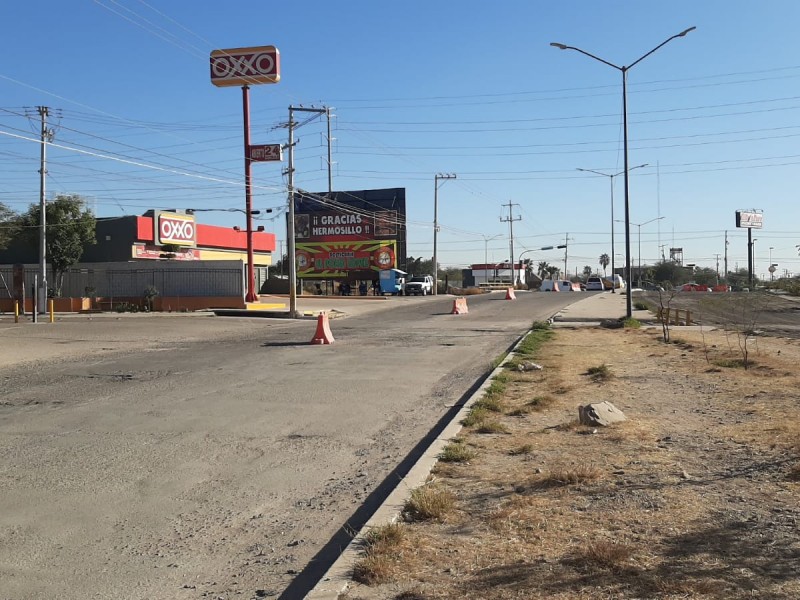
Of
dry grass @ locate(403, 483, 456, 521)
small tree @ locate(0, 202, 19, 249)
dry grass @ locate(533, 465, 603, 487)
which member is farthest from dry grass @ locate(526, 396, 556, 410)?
small tree @ locate(0, 202, 19, 249)

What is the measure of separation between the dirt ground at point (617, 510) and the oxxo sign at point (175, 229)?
46.6 metres

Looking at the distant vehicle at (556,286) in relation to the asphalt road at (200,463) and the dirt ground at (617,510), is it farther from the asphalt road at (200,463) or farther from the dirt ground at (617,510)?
the dirt ground at (617,510)

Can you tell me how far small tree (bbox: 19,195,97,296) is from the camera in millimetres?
41781

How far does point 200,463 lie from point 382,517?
8.84 feet

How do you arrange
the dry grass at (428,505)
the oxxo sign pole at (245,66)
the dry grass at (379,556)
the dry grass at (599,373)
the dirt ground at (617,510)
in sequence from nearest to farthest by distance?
1. the dirt ground at (617,510)
2. the dry grass at (379,556)
3. the dry grass at (428,505)
4. the dry grass at (599,373)
5. the oxxo sign pole at (245,66)

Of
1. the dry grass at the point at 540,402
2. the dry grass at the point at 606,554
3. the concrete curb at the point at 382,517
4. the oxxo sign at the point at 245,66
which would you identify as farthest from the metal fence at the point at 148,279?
the dry grass at the point at 606,554

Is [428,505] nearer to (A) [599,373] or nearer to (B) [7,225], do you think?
(A) [599,373]

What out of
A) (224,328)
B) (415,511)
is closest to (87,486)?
(415,511)

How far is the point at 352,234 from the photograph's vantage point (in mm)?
73688

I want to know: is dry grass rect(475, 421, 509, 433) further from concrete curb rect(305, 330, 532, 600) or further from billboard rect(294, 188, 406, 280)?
billboard rect(294, 188, 406, 280)

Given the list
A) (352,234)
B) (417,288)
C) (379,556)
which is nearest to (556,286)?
(417,288)

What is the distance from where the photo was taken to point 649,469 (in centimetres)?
611

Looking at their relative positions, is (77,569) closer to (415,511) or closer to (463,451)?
(415,511)

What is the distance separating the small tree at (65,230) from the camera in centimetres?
4178
